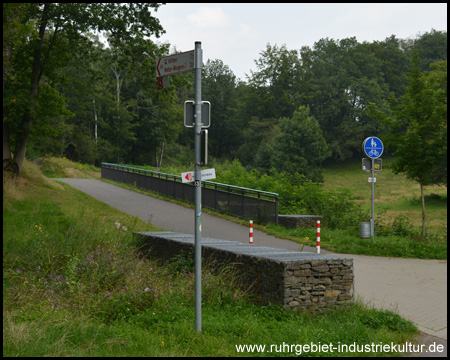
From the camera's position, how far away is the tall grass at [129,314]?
5477 mm

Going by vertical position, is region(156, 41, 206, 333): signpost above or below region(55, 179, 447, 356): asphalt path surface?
above

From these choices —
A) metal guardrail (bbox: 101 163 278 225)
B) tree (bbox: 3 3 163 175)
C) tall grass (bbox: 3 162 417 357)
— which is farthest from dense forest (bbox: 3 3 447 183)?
tall grass (bbox: 3 162 417 357)

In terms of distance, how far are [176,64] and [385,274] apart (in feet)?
24.3

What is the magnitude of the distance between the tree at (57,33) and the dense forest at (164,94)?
0.15ft

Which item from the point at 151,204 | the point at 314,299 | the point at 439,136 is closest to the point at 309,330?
the point at 314,299

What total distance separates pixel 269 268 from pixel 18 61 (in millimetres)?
16515

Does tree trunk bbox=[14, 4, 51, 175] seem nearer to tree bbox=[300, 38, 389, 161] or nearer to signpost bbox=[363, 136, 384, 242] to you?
signpost bbox=[363, 136, 384, 242]

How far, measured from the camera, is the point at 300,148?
5384 cm

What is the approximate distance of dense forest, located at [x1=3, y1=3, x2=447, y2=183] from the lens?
64.7ft

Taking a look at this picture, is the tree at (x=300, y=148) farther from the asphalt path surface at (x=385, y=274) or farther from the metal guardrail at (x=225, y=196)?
the asphalt path surface at (x=385, y=274)

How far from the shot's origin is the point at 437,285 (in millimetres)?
10109

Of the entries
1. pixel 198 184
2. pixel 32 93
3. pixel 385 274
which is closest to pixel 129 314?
pixel 198 184

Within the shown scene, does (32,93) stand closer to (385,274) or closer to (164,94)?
(164,94)

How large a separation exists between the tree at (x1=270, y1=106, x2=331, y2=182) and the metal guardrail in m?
26.0
